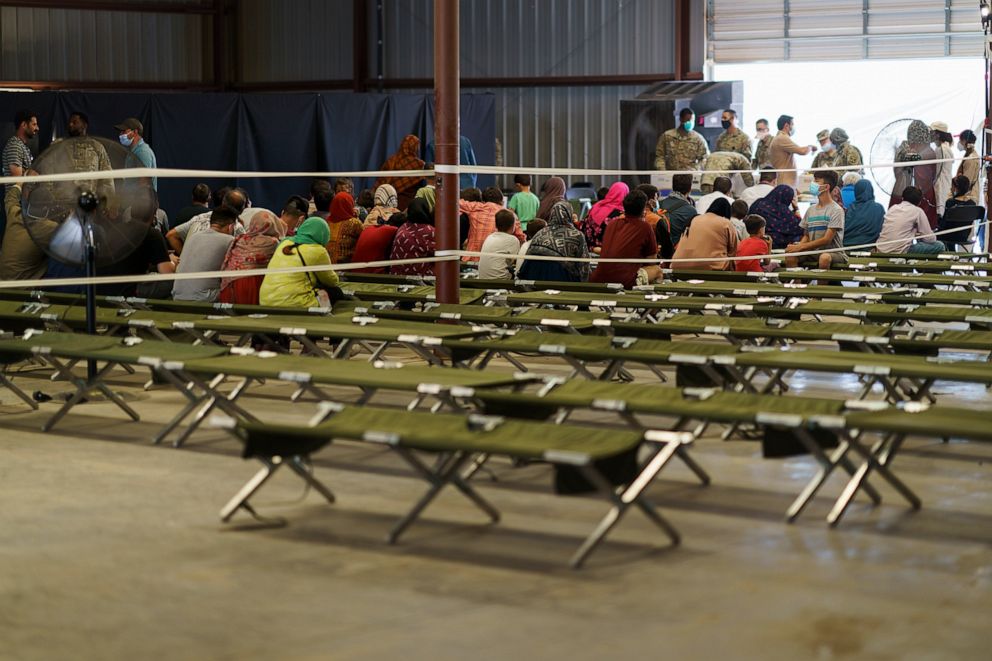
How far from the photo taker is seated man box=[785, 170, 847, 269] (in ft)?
37.8

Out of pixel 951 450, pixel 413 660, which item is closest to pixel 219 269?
pixel 951 450

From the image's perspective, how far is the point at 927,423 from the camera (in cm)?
460

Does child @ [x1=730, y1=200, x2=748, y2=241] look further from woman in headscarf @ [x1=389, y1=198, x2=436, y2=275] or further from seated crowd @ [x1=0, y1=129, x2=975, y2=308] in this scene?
woman in headscarf @ [x1=389, y1=198, x2=436, y2=275]

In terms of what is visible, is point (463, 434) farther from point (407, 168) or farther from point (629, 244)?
point (407, 168)

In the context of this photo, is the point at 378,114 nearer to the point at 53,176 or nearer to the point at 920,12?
the point at 920,12

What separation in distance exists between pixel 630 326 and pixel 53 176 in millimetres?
2920

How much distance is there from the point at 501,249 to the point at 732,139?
22.8ft

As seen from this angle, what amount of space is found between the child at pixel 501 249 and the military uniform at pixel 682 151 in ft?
20.4

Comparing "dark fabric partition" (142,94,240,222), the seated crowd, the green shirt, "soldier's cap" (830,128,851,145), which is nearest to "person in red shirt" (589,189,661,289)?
the seated crowd

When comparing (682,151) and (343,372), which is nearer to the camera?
(343,372)

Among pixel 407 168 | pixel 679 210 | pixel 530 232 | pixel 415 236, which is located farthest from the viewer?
pixel 407 168

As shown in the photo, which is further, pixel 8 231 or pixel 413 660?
pixel 8 231

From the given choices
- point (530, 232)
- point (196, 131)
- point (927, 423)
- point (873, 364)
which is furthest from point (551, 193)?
point (927, 423)

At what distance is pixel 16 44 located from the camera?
20.5m
